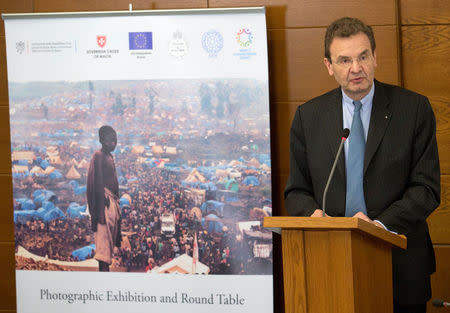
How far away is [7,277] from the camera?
13.9 feet

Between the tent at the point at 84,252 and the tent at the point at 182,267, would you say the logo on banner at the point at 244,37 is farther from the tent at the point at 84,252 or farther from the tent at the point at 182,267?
the tent at the point at 84,252

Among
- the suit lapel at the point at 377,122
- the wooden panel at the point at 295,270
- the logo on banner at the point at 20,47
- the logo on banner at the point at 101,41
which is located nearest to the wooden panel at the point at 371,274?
the wooden panel at the point at 295,270

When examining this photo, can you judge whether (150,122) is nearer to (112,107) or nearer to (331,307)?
(112,107)

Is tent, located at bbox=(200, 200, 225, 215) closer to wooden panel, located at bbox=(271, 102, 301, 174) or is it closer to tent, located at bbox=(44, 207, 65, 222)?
wooden panel, located at bbox=(271, 102, 301, 174)

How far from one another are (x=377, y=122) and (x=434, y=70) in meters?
1.81

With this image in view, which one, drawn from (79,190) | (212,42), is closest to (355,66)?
(212,42)

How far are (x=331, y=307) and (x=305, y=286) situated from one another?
0.34ft

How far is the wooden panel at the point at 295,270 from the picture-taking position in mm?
1826

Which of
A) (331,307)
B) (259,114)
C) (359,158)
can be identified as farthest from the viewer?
(259,114)

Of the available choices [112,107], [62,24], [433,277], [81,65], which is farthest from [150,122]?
[433,277]

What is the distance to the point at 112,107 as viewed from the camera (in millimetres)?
3824

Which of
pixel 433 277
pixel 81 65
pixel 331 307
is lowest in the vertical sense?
pixel 433 277

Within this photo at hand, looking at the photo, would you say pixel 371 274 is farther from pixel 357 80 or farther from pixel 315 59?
pixel 315 59

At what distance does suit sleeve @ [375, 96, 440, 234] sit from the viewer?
225cm
